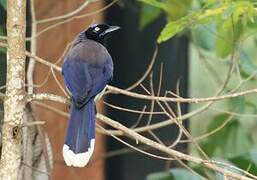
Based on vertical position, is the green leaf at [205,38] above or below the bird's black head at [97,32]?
below

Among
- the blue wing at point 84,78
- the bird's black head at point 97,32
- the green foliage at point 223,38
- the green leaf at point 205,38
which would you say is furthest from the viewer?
the green leaf at point 205,38

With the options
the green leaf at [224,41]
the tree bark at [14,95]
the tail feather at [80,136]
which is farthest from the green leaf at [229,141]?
the tree bark at [14,95]

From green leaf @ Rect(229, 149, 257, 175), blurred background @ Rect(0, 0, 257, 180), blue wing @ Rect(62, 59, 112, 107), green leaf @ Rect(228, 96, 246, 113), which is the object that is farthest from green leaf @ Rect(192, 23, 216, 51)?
blue wing @ Rect(62, 59, 112, 107)

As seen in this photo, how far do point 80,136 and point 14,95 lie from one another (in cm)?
26

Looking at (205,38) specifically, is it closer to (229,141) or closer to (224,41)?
(224,41)

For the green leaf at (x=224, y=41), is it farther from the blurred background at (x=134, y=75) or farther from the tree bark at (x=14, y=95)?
the tree bark at (x=14, y=95)

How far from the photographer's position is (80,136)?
243 cm

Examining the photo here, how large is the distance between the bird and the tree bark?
16 centimetres

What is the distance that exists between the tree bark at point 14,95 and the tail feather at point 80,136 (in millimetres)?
154

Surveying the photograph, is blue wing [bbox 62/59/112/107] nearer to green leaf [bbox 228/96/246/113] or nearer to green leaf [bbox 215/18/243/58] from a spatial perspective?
green leaf [bbox 215/18/243/58]

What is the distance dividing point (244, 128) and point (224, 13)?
3.92ft

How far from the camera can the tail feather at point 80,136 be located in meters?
2.34

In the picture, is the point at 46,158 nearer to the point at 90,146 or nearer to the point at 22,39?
the point at 90,146

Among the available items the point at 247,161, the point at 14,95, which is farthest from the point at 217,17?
the point at 14,95
